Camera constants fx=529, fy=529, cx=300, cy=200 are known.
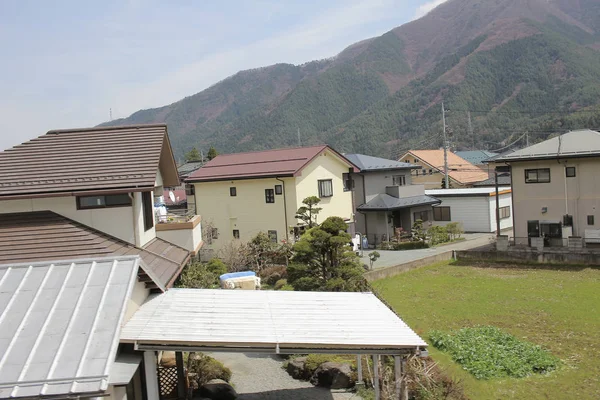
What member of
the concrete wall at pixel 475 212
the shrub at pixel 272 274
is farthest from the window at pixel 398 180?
the shrub at pixel 272 274

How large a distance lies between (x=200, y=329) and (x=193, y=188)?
22804 mm

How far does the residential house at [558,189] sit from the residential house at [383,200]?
676 cm

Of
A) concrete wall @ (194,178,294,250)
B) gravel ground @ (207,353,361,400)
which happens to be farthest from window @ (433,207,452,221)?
gravel ground @ (207,353,361,400)

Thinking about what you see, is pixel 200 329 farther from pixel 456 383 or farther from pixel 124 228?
pixel 456 383

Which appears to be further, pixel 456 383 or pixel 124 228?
pixel 124 228

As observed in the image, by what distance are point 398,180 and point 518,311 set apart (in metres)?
17.8

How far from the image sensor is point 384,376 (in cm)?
989

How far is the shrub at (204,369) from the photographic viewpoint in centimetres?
→ 1139

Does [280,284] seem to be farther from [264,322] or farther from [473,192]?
[473,192]

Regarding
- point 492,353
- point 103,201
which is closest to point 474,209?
point 492,353

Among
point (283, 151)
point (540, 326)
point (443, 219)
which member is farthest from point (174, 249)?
point (443, 219)

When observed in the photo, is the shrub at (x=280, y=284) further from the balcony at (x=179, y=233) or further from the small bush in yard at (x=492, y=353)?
the small bush in yard at (x=492, y=353)

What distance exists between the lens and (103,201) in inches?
447

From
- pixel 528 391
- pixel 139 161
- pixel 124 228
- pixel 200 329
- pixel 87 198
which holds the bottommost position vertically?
pixel 528 391
